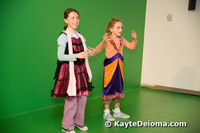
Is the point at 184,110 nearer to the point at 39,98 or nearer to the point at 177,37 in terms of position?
the point at 177,37

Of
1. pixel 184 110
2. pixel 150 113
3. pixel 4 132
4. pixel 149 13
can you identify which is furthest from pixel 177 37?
pixel 4 132

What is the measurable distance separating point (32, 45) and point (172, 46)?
277cm

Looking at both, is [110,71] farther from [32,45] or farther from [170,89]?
[170,89]

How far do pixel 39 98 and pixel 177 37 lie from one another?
285cm

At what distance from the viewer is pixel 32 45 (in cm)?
306

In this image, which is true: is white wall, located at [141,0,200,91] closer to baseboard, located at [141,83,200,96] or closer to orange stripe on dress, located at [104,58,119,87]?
baseboard, located at [141,83,200,96]

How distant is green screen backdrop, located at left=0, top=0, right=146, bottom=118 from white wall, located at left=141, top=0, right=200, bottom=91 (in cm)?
140

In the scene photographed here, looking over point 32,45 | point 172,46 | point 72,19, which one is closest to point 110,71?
point 72,19

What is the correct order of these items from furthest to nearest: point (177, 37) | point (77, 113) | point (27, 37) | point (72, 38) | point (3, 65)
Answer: point (177, 37), point (27, 37), point (3, 65), point (77, 113), point (72, 38)

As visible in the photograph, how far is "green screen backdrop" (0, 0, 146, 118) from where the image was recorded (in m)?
2.83

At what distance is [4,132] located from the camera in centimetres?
245

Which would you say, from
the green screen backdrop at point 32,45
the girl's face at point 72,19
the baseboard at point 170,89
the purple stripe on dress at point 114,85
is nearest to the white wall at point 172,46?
the baseboard at point 170,89

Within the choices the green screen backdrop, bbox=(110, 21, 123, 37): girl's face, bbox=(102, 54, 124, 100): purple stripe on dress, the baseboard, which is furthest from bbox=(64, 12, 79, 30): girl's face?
the baseboard

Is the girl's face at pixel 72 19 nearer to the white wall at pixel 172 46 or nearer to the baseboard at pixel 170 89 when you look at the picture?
the white wall at pixel 172 46
